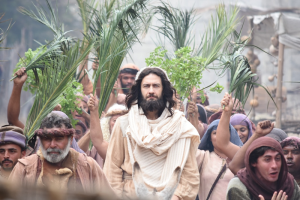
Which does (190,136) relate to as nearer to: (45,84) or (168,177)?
(168,177)

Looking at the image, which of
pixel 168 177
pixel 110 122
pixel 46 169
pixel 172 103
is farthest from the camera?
pixel 110 122

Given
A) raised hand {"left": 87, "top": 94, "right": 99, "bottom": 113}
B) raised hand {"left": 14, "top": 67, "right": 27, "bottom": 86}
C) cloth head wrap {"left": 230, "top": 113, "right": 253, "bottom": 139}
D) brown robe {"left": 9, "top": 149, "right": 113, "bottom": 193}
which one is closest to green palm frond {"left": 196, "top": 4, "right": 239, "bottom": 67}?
cloth head wrap {"left": 230, "top": 113, "right": 253, "bottom": 139}

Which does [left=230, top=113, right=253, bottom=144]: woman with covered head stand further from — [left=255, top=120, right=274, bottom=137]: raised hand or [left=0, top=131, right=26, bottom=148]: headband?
[left=0, top=131, right=26, bottom=148]: headband

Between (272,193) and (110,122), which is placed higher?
(110,122)

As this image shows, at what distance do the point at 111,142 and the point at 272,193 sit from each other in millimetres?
1312

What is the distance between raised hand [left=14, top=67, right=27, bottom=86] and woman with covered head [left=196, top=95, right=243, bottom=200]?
1775 mm

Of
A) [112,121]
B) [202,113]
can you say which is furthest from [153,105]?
[202,113]

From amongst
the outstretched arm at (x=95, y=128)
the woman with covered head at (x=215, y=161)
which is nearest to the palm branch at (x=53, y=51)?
the outstretched arm at (x=95, y=128)

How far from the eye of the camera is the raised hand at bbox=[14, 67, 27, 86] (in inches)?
194

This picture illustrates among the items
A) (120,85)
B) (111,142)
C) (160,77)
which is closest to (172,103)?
(160,77)

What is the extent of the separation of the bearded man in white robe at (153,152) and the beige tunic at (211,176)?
79 cm

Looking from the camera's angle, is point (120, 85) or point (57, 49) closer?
point (57, 49)

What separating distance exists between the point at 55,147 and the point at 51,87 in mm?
1503

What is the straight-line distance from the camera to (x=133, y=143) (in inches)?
169
